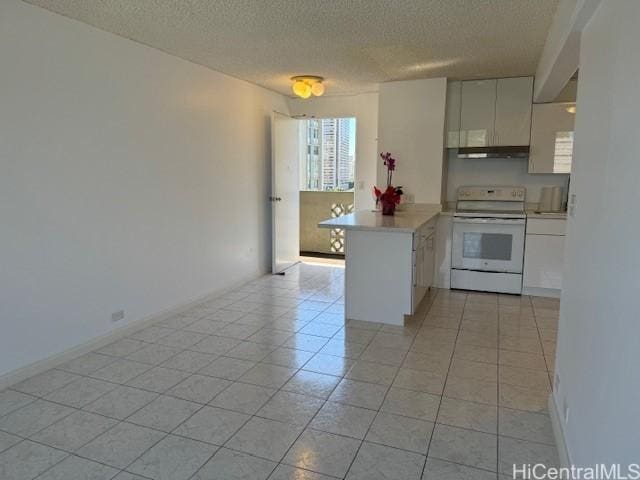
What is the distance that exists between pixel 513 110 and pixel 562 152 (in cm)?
69

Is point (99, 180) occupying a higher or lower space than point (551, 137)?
lower

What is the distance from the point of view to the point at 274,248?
19.1 feet

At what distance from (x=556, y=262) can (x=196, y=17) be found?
162 inches

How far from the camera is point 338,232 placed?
7254 millimetres

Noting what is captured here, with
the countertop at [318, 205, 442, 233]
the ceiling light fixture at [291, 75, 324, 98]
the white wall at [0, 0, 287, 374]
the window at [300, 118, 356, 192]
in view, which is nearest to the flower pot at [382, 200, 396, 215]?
the countertop at [318, 205, 442, 233]

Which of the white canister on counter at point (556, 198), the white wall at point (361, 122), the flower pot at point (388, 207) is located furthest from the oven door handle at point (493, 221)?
the white wall at point (361, 122)

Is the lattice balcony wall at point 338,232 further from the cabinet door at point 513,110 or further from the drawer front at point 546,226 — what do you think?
the drawer front at point 546,226

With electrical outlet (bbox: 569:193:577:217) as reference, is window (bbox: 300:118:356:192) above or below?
above

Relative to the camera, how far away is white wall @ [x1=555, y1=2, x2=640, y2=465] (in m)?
1.22

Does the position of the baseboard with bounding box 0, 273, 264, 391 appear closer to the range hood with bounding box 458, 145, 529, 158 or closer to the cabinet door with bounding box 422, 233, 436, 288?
the cabinet door with bounding box 422, 233, 436, 288

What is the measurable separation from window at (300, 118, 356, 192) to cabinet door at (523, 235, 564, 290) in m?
3.17

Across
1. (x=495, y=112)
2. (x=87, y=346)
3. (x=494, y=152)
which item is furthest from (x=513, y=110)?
(x=87, y=346)

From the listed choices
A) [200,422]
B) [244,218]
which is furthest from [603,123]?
[244,218]

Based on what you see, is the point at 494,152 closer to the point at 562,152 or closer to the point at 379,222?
the point at 562,152
